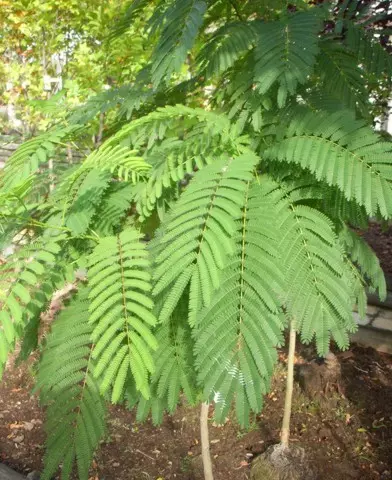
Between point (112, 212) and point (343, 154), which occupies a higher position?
point (343, 154)

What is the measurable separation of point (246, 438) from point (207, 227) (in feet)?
7.83

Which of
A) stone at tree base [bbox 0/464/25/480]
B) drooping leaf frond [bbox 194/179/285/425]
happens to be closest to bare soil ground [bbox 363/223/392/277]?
stone at tree base [bbox 0/464/25/480]

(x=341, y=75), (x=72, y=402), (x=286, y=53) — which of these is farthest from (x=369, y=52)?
(x=72, y=402)

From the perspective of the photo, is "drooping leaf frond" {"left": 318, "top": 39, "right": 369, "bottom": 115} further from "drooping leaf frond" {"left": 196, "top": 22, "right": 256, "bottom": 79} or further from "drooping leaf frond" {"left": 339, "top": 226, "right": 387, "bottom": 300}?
"drooping leaf frond" {"left": 339, "top": 226, "right": 387, "bottom": 300}

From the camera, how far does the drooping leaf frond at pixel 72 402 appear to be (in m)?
1.57

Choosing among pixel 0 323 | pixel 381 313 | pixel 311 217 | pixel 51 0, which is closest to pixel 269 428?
pixel 381 313

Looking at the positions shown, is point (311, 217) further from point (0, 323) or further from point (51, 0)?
point (51, 0)

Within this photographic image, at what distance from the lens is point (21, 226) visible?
1710 mm

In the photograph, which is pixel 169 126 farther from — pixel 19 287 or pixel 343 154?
pixel 19 287

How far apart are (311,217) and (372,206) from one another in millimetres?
213

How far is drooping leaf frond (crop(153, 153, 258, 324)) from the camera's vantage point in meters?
1.29

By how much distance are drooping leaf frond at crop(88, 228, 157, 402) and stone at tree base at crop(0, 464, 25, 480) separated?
216 cm

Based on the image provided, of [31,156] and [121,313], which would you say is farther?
[31,156]

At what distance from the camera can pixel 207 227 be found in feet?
4.41
